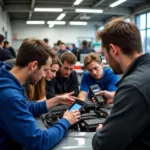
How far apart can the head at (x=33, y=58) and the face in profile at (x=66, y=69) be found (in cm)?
130

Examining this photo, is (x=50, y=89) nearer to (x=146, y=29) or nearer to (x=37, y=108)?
(x=37, y=108)

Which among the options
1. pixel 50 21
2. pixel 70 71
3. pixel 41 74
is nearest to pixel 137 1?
pixel 50 21

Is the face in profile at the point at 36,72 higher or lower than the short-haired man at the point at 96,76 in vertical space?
higher

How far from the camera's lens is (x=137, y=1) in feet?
32.4

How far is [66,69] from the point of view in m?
2.72

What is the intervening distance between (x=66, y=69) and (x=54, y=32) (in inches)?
555

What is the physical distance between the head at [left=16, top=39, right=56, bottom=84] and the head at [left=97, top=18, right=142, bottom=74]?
0.39 m

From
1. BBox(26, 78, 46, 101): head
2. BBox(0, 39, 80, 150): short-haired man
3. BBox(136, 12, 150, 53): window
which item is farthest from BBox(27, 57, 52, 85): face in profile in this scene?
BBox(136, 12, 150, 53): window

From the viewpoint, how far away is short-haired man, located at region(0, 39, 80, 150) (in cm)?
117

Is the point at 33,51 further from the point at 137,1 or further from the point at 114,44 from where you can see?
the point at 137,1

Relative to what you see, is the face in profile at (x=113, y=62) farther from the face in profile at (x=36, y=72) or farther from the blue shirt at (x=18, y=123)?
the blue shirt at (x=18, y=123)

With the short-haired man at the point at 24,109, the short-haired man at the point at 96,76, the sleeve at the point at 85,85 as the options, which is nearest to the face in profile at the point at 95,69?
the short-haired man at the point at 96,76

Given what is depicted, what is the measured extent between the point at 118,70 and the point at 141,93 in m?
0.32

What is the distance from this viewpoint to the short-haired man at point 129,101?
0.92 metres
